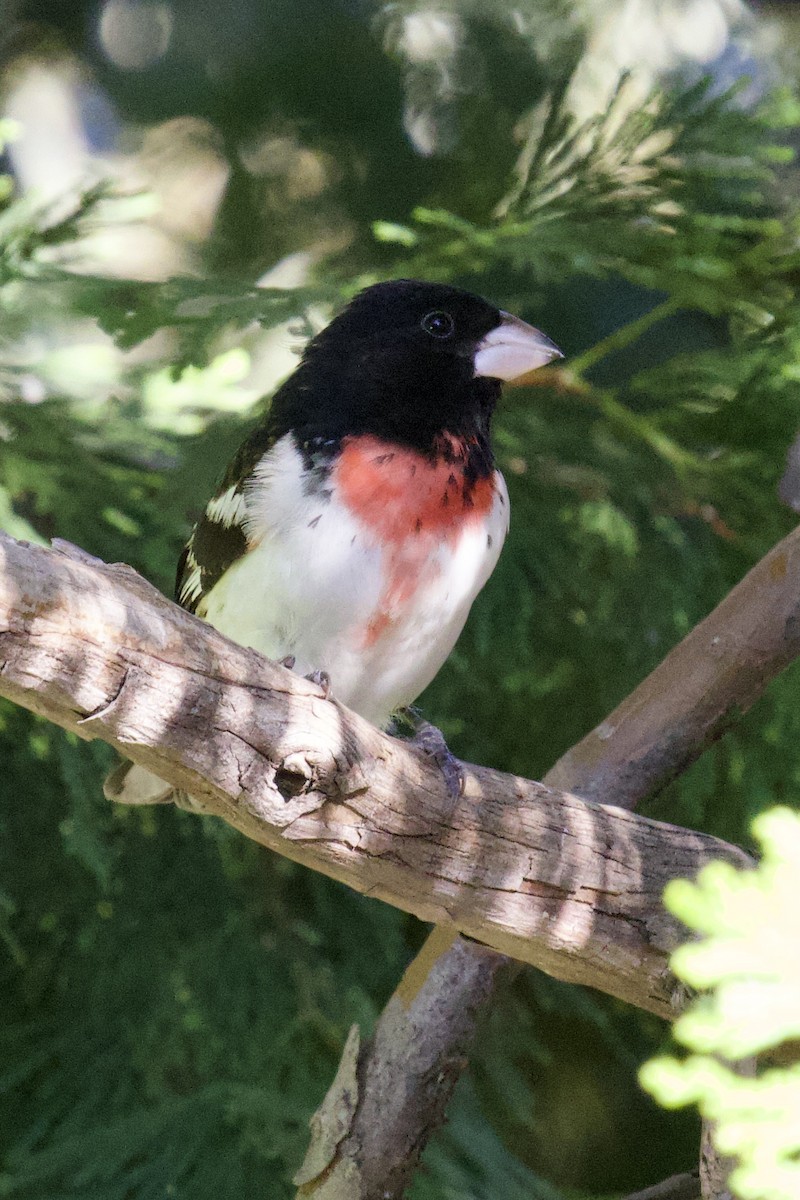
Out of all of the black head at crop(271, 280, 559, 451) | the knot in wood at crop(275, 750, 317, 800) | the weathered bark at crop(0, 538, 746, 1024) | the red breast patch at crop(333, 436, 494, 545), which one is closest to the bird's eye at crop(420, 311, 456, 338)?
the black head at crop(271, 280, 559, 451)

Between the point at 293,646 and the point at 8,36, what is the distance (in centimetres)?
314

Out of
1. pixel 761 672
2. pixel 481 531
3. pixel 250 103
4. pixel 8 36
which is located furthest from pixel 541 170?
pixel 8 36

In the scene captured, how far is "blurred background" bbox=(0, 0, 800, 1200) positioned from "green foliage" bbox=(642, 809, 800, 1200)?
139 centimetres

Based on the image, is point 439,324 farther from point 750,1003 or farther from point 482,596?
point 750,1003

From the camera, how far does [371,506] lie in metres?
2.16

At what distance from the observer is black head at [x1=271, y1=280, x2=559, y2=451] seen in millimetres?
2344

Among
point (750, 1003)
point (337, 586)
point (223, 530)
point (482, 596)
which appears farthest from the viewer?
point (482, 596)

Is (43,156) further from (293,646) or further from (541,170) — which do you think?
(293,646)

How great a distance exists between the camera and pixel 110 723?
58.9 inches

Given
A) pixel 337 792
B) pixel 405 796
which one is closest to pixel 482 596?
pixel 405 796

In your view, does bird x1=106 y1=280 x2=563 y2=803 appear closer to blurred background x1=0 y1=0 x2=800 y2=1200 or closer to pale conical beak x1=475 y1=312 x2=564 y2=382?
pale conical beak x1=475 y1=312 x2=564 y2=382

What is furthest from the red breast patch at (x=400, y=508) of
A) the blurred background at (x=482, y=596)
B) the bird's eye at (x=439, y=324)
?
the blurred background at (x=482, y=596)

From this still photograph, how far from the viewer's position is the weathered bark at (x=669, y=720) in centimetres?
229

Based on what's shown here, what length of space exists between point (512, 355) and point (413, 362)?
190 mm
